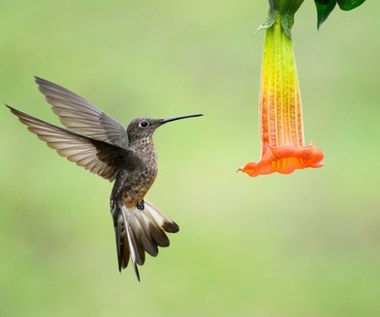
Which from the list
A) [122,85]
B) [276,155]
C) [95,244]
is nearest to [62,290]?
[95,244]

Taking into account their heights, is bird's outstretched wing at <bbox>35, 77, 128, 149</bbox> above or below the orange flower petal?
above

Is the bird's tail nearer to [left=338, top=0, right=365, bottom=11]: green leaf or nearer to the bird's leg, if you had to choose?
the bird's leg

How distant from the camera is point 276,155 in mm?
2951

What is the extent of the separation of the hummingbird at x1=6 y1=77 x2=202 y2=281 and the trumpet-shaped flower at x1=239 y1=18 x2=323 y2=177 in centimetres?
83

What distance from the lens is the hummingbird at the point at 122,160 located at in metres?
3.96

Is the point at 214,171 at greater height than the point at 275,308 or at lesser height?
greater

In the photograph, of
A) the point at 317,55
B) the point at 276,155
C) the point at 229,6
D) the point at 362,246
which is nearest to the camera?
the point at 276,155

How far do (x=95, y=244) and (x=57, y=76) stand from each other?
295 centimetres

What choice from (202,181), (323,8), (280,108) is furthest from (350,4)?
(202,181)

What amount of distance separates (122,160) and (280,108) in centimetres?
108

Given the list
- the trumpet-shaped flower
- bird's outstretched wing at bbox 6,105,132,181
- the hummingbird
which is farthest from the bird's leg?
the trumpet-shaped flower

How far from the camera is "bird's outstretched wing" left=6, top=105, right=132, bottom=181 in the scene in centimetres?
371

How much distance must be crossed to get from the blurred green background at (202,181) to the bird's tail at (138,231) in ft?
12.0

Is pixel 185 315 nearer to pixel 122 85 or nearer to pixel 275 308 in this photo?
pixel 275 308
